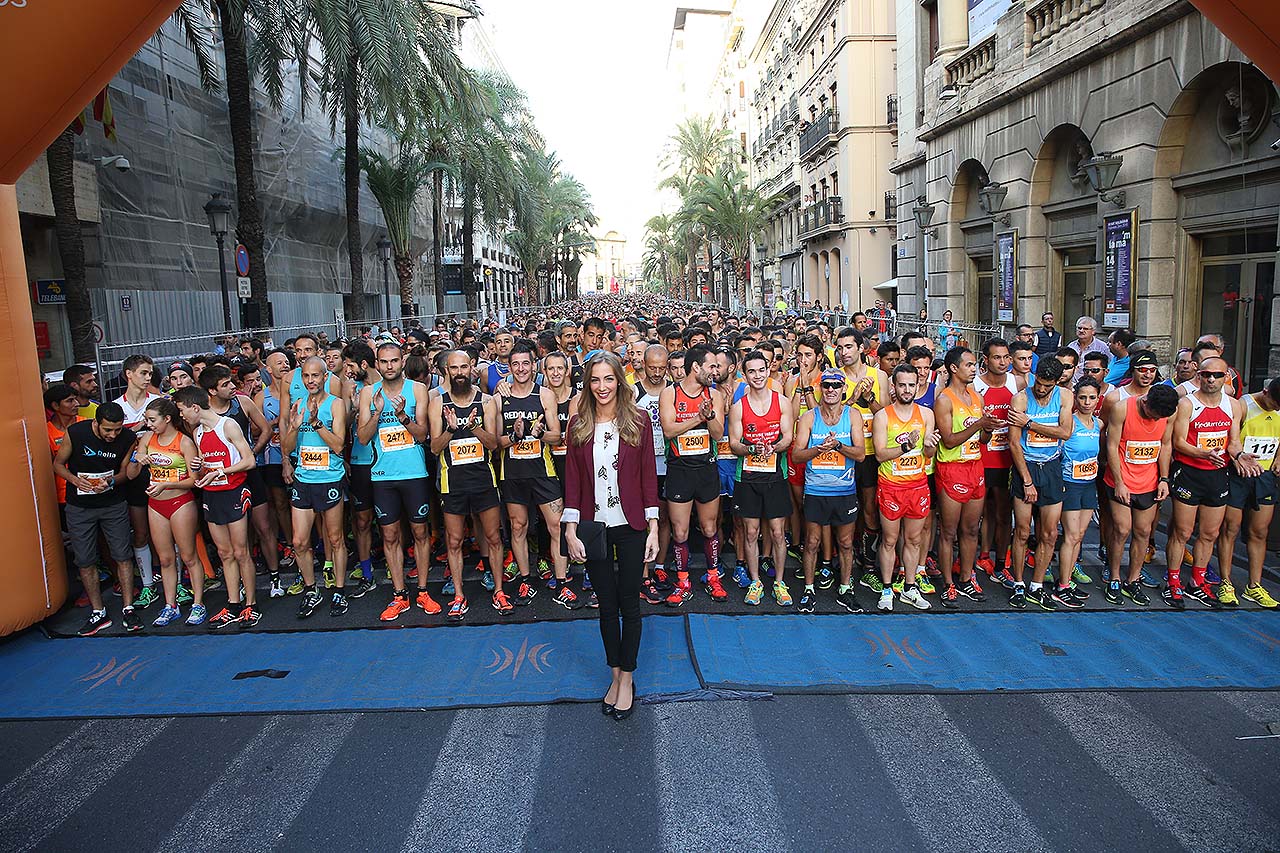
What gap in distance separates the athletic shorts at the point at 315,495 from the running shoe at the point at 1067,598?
19.5 feet

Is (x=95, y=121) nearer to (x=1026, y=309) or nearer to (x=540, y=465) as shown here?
(x=540, y=465)

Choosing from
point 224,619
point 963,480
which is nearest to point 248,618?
point 224,619

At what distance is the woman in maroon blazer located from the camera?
16.6ft

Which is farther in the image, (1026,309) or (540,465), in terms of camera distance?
(1026,309)

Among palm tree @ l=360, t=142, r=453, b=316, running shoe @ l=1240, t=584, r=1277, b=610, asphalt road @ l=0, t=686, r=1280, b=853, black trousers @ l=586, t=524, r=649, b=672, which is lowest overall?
asphalt road @ l=0, t=686, r=1280, b=853

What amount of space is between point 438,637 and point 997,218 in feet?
53.0

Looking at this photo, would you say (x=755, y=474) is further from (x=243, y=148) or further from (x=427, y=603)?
(x=243, y=148)

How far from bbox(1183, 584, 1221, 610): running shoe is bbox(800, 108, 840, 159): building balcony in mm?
33711

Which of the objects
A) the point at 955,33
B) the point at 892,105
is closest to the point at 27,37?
the point at 955,33

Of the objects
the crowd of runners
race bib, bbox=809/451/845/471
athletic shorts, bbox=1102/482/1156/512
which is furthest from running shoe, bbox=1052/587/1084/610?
race bib, bbox=809/451/845/471

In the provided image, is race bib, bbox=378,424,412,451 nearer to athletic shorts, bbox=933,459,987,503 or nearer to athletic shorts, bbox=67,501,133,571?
athletic shorts, bbox=67,501,133,571

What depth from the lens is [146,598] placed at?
720 centimetres

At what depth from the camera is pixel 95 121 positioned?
53.4 ft

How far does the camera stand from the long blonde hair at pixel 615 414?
5125 mm
